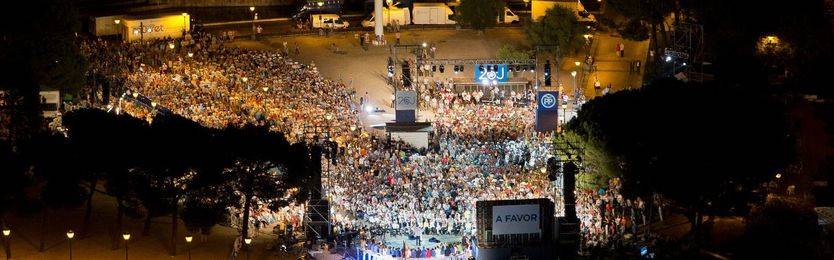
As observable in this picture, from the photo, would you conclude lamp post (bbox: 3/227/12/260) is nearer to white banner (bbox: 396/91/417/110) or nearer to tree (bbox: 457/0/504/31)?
white banner (bbox: 396/91/417/110)

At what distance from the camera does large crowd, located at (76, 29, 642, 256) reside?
6062 centimetres

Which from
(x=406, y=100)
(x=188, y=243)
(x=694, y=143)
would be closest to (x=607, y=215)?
(x=694, y=143)

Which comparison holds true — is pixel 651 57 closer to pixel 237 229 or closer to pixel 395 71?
pixel 395 71

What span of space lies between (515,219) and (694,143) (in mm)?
7747

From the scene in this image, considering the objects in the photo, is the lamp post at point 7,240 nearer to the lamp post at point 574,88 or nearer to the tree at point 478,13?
the lamp post at point 574,88

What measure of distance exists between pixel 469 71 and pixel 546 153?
17.0 meters

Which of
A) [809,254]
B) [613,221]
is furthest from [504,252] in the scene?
[809,254]

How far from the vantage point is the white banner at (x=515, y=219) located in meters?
55.9

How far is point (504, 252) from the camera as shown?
184 feet

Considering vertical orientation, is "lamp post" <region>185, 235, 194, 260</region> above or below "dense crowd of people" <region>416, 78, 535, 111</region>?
below

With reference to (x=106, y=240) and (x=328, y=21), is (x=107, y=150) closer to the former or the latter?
(x=106, y=240)

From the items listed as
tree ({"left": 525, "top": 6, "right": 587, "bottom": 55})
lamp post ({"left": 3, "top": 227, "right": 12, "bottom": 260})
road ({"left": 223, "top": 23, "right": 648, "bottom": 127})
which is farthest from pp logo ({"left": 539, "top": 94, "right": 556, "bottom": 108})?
lamp post ({"left": 3, "top": 227, "right": 12, "bottom": 260})

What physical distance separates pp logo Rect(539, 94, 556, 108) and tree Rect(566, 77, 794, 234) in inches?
443

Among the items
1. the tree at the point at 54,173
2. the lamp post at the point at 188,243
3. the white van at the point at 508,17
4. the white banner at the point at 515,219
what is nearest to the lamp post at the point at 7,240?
the tree at the point at 54,173
